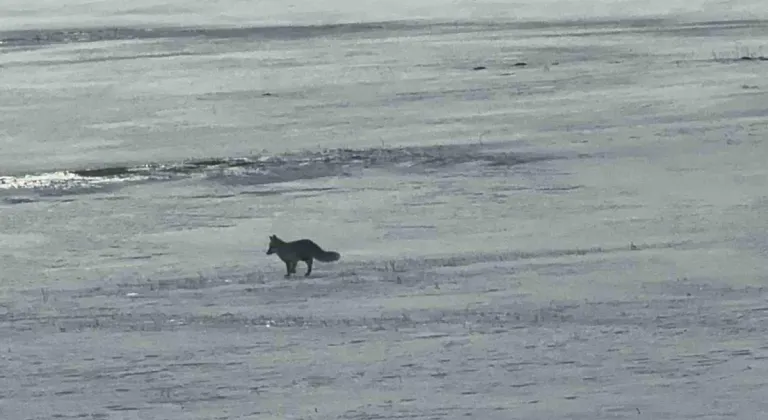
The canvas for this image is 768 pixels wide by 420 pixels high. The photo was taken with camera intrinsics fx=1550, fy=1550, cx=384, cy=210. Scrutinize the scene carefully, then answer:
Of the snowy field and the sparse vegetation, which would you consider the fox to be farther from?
the sparse vegetation

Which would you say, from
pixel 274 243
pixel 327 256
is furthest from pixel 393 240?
pixel 274 243

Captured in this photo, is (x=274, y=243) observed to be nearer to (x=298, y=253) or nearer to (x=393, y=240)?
(x=298, y=253)

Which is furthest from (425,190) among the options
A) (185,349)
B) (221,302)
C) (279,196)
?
(185,349)

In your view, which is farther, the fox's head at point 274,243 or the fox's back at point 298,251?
the fox's head at point 274,243

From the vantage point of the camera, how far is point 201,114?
15.6m

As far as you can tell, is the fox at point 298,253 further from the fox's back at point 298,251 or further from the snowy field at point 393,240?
the snowy field at point 393,240

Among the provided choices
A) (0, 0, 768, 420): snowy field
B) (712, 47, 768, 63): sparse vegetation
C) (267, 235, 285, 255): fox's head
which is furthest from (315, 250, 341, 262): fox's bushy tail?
(712, 47, 768, 63): sparse vegetation

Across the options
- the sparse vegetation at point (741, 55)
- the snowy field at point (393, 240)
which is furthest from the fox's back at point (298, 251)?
the sparse vegetation at point (741, 55)

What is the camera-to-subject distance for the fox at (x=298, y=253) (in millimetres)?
7629

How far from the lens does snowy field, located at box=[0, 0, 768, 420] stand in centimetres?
595

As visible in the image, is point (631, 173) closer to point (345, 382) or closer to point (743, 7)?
point (345, 382)

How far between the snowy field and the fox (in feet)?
0.38

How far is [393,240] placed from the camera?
881 cm

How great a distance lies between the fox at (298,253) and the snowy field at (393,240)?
0.38 feet
